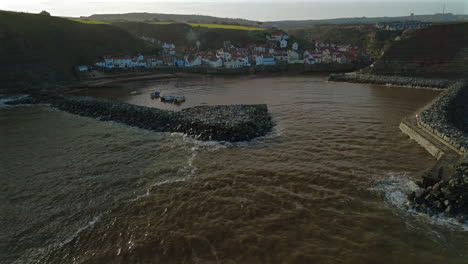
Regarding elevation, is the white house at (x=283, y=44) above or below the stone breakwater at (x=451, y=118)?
above

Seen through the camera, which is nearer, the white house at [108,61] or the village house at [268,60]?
the white house at [108,61]

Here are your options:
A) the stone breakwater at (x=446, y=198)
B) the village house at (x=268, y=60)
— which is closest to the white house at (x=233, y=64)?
the village house at (x=268, y=60)

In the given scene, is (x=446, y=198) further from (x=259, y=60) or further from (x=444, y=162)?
(x=259, y=60)

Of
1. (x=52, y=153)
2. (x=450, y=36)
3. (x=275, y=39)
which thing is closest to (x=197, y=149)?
(x=52, y=153)

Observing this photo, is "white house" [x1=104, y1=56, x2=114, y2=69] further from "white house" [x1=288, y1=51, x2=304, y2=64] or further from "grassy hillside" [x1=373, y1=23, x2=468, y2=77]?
"grassy hillside" [x1=373, y1=23, x2=468, y2=77]

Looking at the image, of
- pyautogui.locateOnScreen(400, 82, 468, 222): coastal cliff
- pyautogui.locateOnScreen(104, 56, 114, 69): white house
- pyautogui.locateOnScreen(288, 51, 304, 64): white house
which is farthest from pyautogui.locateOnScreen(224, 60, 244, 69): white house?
pyautogui.locateOnScreen(400, 82, 468, 222): coastal cliff

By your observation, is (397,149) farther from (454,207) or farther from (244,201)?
(244,201)

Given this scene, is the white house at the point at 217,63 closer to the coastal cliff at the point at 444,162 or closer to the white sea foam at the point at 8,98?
the white sea foam at the point at 8,98

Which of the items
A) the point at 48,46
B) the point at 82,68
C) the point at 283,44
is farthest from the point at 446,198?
the point at 283,44
